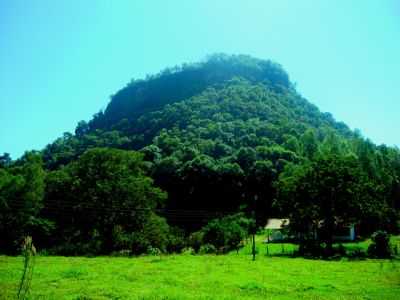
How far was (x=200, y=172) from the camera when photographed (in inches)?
Result: 2625

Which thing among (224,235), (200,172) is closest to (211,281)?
(224,235)

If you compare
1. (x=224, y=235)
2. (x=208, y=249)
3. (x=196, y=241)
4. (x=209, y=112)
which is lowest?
(x=208, y=249)

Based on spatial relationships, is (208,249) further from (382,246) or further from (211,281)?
(211,281)

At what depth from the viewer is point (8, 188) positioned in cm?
4316

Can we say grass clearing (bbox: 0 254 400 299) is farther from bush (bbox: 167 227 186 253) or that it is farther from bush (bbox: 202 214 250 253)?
bush (bbox: 167 227 186 253)

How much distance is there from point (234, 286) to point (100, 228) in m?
28.0

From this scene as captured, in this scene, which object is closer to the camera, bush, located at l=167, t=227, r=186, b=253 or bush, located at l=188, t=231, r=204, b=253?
bush, located at l=167, t=227, r=186, b=253

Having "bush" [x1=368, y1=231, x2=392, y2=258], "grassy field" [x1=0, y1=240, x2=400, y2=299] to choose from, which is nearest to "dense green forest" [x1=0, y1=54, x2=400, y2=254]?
"bush" [x1=368, y1=231, x2=392, y2=258]

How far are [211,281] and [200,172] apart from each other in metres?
46.7

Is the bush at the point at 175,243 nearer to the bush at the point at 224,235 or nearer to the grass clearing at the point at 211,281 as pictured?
the bush at the point at 224,235

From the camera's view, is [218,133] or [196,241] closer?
[196,241]

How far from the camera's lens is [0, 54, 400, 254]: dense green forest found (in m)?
39.4

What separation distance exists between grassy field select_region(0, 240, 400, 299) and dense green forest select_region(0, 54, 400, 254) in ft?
43.2

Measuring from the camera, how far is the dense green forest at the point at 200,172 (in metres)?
39.4
